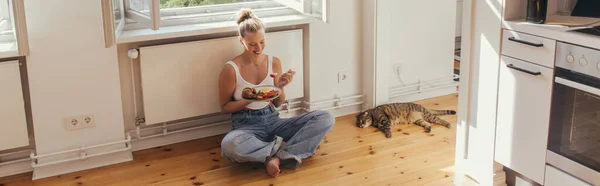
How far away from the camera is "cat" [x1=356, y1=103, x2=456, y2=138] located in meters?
4.18

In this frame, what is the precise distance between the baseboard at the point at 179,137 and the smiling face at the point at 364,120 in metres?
0.80

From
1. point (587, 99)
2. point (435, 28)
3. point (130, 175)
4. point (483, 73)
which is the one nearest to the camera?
point (587, 99)

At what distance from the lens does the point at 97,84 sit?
353cm

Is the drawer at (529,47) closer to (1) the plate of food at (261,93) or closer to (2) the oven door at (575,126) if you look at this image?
(2) the oven door at (575,126)

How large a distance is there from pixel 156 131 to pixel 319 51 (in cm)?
110

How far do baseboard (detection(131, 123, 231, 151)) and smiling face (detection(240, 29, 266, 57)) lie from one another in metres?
0.66

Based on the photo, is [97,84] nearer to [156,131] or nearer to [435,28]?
[156,131]

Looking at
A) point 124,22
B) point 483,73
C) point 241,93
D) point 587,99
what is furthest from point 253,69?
point 587,99

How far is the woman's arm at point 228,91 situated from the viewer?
12.0 ft

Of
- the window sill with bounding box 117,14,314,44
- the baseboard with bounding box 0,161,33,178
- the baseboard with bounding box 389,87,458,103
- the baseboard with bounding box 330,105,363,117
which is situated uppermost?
the window sill with bounding box 117,14,314,44

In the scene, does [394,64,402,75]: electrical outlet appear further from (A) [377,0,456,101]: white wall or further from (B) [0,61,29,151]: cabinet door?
(B) [0,61,29,151]: cabinet door

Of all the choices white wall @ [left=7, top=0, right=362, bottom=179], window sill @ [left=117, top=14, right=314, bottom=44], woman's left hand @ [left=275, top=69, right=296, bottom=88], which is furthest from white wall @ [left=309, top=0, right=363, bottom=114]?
white wall @ [left=7, top=0, right=362, bottom=179]

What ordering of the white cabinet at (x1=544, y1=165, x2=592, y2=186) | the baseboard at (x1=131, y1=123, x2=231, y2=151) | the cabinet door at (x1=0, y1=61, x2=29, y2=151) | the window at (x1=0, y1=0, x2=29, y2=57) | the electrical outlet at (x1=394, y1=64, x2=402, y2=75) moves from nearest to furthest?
1. the white cabinet at (x1=544, y1=165, x2=592, y2=186)
2. the window at (x1=0, y1=0, x2=29, y2=57)
3. the cabinet door at (x1=0, y1=61, x2=29, y2=151)
4. the baseboard at (x1=131, y1=123, x2=231, y2=151)
5. the electrical outlet at (x1=394, y1=64, x2=402, y2=75)

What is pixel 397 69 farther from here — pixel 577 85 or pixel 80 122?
pixel 80 122
